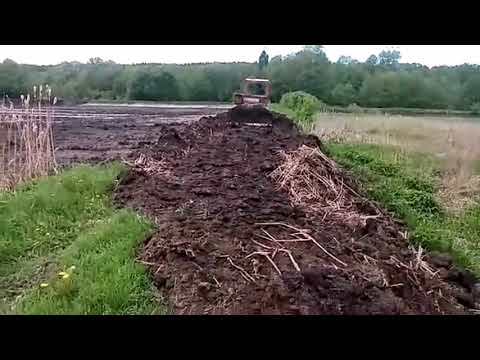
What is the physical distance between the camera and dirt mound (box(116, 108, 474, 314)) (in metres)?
3.27

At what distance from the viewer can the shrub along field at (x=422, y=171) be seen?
20.1 ft

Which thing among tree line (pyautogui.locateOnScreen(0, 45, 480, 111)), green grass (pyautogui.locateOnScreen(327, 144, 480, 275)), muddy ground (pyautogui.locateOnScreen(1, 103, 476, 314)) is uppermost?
tree line (pyautogui.locateOnScreen(0, 45, 480, 111))

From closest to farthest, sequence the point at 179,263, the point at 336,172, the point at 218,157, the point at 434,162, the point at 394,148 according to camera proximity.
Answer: the point at 179,263 → the point at 336,172 → the point at 218,157 → the point at 434,162 → the point at 394,148

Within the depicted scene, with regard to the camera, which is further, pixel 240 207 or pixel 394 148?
pixel 394 148

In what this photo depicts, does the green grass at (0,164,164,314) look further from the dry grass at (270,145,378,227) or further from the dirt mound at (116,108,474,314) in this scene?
the dry grass at (270,145,378,227)

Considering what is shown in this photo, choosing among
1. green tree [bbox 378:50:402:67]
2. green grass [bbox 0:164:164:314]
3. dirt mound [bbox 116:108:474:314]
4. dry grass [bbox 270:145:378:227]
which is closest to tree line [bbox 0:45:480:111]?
green tree [bbox 378:50:402:67]

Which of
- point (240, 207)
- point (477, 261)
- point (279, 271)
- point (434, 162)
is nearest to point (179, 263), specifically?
point (279, 271)

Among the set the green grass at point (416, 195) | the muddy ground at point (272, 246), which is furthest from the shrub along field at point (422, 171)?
the muddy ground at point (272, 246)

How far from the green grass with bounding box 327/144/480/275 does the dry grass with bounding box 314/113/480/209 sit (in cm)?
28

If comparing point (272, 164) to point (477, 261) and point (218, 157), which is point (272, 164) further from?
point (477, 261)

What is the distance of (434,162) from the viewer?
34.1ft

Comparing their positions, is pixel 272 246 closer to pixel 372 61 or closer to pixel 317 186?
pixel 317 186
